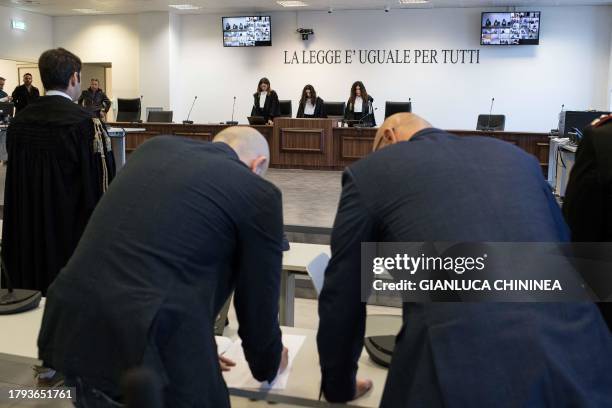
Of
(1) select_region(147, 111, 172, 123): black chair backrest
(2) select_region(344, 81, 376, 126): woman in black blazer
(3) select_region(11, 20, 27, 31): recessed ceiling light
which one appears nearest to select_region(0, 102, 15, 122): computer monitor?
(1) select_region(147, 111, 172, 123): black chair backrest

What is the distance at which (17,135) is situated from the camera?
2.89 m

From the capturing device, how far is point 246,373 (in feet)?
5.08

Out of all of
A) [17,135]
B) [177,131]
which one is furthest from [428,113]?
[17,135]

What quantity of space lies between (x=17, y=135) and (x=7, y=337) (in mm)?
1457

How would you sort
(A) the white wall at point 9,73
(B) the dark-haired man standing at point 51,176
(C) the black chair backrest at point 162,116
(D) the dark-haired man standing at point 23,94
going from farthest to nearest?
(A) the white wall at point 9,73
(D) the dark-haired man standing at point 23,94
(C) the black chair backrest at point 162,116
(B) the dark-haired man standing at point 51,176

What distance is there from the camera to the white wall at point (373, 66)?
1152 centimetres

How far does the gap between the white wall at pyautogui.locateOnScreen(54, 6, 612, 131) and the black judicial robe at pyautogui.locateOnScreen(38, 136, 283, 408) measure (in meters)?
11.5

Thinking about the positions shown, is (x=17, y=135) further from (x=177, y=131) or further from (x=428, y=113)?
(x=428, y=113)

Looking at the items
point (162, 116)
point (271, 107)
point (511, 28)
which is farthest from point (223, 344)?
point (511, 28)

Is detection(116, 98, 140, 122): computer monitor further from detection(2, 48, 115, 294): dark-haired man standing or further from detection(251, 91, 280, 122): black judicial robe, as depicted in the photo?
detection(2, 48, 115, 294): dark-haired man standing

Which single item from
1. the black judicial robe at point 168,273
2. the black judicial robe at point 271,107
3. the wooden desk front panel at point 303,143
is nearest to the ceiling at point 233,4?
the black judicial robe at point 271,107

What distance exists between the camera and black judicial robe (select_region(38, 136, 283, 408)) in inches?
46.4

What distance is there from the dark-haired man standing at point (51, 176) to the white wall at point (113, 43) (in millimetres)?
10898

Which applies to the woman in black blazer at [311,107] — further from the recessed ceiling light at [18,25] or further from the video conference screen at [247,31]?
the recessed ceiling light at [18,25]
